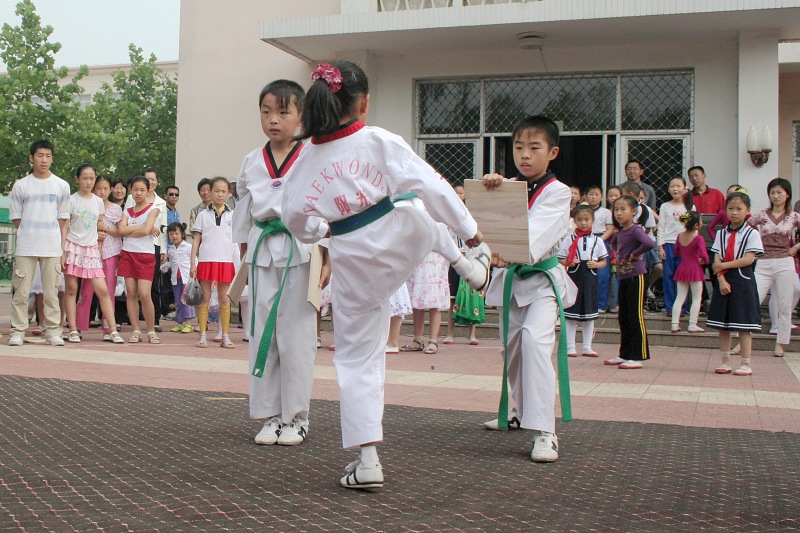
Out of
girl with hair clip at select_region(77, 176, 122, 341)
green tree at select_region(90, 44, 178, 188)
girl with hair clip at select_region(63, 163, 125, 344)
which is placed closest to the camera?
girl with hair clip at select_region(63, 163, 125, 344)

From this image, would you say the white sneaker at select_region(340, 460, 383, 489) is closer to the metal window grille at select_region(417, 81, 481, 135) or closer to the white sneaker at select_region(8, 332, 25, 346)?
the white sneaker at select_region(8, 332, 25, 346)

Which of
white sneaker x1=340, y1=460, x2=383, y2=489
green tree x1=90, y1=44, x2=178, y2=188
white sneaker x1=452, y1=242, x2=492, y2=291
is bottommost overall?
white sneaker x1=340, y1=460, x2=383, y2=489

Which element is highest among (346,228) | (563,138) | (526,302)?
(563,138)

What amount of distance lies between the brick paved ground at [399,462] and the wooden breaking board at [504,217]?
1031mm

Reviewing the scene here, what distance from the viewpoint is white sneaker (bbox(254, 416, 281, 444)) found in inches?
180

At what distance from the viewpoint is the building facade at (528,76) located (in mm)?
13961

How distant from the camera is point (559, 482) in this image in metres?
3.83

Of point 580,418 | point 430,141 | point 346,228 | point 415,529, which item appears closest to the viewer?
point 415,529

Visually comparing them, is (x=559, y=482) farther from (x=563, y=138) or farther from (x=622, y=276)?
(x=563, y=138)

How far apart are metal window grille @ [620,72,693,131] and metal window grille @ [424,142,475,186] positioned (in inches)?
108

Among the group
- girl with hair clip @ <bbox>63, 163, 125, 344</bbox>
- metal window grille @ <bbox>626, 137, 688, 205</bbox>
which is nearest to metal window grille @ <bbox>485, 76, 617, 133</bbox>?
metal window grille @ <bbox>626, 137, 688, 205</bbox>

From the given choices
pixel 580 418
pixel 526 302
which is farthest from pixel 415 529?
pixel 580 418

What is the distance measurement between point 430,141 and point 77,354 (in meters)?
8.93

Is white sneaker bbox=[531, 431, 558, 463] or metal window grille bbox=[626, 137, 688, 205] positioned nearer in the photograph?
white sneaker bbox=[531, 431, 558, 463]
